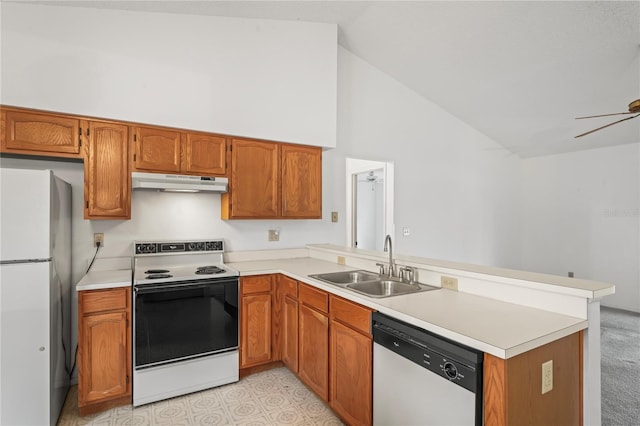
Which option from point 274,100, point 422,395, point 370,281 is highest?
point 274,100

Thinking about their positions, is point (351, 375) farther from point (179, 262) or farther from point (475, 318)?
point (179, 262)

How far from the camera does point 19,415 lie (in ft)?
6.68

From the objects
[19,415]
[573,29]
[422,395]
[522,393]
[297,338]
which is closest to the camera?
[522,393]

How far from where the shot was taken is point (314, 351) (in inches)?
96.5

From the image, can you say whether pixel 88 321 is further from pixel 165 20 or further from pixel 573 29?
pixel 573 29

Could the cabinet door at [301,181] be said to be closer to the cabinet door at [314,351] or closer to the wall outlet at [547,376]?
the cabinet door at [314,351]

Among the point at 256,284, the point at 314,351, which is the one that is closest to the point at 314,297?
the point at 314,351

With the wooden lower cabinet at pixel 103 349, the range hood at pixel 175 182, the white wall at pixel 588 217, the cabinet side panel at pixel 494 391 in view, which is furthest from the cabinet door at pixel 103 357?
the white wall at pixel 588 217

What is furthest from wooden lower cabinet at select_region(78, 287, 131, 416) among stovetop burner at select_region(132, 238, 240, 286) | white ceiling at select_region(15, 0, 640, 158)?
white ceiling at select_region(15, 0, 640, 158)

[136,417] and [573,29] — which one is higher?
[573,29]

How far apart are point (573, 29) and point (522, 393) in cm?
330

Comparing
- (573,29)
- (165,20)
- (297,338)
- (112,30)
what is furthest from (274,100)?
(573,29)

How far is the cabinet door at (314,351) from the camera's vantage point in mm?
2311

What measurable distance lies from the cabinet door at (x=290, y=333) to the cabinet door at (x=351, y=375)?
0.55 metres
